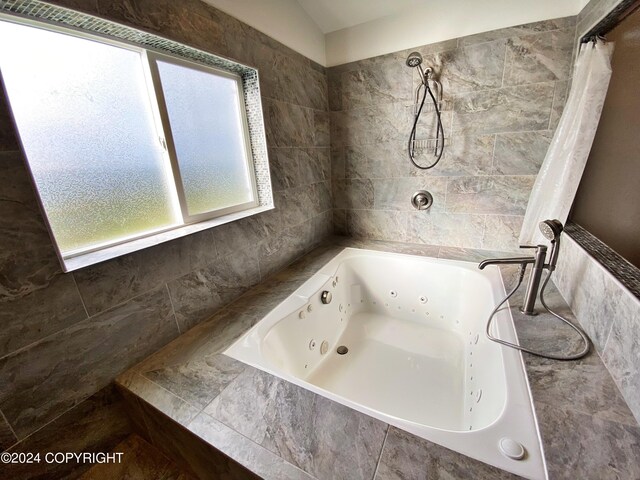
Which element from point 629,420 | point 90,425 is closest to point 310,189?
point 90,425

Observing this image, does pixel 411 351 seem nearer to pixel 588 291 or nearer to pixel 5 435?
pixel 588 291

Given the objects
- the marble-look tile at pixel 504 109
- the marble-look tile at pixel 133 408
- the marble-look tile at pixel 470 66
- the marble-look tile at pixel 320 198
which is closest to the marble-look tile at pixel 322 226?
the marble-look tile at pixel 320 198

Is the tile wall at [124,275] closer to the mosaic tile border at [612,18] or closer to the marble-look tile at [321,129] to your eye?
the marble-look tile at [321,129]

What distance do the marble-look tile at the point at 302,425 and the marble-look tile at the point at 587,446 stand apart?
454 mm

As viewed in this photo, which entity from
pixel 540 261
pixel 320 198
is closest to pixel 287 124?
pixel 320 198

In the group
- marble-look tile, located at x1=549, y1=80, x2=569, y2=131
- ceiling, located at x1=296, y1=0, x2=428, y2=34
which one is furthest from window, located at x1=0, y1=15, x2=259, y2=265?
marble-look tile, located at x1=549, y1=80, x2=569, y2=131

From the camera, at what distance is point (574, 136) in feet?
4.75

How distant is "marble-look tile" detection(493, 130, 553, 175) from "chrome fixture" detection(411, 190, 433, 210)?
482 mm

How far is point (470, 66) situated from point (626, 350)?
1.80 metres

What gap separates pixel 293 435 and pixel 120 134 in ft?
4.42

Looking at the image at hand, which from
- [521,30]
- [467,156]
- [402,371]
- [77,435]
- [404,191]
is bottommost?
[402,371]

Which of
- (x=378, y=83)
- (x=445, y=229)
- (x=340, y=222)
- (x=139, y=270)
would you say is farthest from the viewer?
(x=340, y=222)

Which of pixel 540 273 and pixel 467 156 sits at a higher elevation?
pixel 467 156

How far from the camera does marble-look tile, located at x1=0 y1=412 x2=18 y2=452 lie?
82 centimetres
